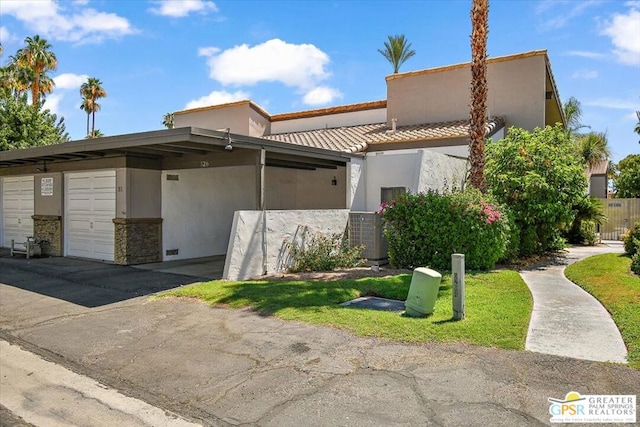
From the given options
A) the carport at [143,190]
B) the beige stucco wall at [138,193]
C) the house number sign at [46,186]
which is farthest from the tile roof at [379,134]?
the house number sign at [46,186]

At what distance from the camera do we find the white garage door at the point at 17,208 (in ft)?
57.8

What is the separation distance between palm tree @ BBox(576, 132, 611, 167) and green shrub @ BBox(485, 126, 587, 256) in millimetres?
25902

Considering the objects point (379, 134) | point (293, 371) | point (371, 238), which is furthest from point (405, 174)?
point (293, 371)

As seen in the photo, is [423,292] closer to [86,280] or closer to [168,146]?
[168,146]

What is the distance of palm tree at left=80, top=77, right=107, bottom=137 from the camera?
48.8m

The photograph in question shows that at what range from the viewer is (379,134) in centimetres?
1950

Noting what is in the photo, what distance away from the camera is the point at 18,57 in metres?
37.6

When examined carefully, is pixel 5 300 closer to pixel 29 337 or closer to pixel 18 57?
pixel 29 337

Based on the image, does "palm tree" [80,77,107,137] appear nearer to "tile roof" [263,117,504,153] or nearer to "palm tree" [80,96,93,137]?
"palm tree" [80,96,93,137]

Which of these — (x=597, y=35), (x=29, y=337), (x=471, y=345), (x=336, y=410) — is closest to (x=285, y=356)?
(x=336, y=410)

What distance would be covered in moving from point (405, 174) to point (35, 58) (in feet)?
117

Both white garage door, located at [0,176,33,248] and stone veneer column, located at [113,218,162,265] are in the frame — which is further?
white garage door, located at [0,176,33,248]

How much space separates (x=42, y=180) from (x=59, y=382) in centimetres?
1339

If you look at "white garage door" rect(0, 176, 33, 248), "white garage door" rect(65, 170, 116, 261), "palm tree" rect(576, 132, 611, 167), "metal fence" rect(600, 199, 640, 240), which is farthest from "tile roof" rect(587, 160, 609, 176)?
"white garage door" rect(0, 176, 33, 248)
